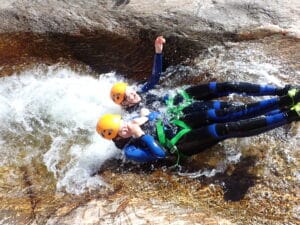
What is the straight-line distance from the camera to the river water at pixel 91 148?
18.1ft

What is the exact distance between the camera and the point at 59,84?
8.67 meters

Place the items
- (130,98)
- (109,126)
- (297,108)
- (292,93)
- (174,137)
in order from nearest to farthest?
1. (297,108)
2. (292,93)
3. (174,137)
4. (109,126)
5. (130,98)

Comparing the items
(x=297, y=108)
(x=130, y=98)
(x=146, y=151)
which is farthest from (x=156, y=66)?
(x=297, y=108)

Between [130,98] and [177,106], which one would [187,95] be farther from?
[130,98]

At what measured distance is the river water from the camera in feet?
18.1

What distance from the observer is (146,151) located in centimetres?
606

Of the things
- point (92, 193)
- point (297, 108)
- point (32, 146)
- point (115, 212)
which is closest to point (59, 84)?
point (32, 146)

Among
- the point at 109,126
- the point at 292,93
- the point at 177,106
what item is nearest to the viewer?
the point at 292,93

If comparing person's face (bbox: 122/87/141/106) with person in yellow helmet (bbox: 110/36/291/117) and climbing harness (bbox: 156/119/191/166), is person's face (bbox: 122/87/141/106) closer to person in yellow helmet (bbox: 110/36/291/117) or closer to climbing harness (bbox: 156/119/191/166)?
person in yellow helmet (bbox: 110/36/291/117)

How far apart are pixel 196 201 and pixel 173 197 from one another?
0.31 meters

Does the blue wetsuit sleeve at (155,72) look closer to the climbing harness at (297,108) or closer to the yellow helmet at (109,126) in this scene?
the yellow helmet at (109,126)

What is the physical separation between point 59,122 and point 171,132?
256 centimetres

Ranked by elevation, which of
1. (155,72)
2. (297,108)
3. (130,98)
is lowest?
(130,98)

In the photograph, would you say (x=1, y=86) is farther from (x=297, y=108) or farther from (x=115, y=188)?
(x=297, y=108)
